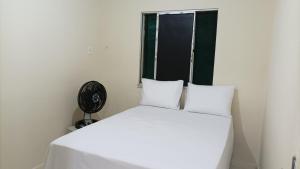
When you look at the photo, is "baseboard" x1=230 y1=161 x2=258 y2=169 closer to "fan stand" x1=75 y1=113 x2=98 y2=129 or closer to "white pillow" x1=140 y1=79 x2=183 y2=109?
"white pillow" x1=140 y1=79 x2=183 y2=109

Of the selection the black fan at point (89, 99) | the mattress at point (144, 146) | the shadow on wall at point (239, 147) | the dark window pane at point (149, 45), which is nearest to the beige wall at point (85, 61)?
the shadow on wall at point (239, 147)

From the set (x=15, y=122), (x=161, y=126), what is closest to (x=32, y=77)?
(x=15, y=122)

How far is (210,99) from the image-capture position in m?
2.87

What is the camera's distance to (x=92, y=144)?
5.96 ft

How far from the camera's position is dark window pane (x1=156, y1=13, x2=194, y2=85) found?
321 centimetres

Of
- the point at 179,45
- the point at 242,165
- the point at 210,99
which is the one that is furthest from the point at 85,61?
the point at 242,165

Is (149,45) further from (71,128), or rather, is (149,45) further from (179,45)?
(71,128)

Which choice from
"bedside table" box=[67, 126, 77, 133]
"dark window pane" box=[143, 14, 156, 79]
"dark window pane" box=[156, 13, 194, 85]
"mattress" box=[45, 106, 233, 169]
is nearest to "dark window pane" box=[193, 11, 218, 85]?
"dark window pane" box=[156, 13, 194, 85]

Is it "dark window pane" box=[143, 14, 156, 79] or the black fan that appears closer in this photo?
the black fan

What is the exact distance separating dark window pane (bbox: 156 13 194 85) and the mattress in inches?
38.5

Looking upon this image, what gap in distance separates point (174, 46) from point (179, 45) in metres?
0.07

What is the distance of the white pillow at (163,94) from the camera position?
309cm

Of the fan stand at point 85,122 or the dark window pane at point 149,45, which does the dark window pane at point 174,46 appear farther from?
the fan stand at point 85,122

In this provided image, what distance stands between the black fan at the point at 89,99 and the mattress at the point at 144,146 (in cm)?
60
